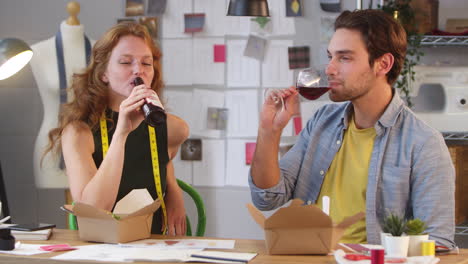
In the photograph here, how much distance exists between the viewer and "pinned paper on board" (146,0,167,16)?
407 cm

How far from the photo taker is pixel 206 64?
4027mm

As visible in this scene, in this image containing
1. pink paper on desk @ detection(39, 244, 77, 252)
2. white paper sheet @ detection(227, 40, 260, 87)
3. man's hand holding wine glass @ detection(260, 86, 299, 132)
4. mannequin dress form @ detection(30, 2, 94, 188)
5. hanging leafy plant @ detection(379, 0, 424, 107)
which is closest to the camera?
pink paper on desk @ detection(39, 244, 77, 252)

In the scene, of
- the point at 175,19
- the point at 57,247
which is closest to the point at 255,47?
the point at 175,19

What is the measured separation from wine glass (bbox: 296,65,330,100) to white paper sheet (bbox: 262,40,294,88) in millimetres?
1736

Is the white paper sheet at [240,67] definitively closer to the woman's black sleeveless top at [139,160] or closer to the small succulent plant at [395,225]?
the woman's black sleeveless top at [139,160]

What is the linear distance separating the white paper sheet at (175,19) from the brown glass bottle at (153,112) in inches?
83.3

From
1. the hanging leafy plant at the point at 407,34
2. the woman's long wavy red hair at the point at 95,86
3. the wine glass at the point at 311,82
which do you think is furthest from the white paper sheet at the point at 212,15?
the wine glass at the point at 311,82

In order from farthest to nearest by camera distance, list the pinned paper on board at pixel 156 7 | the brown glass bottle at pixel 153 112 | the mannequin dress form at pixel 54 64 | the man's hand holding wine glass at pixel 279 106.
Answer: the pinned paper on board at pixel 156 7
the mannequin dress form at pixel 54 64
the man's hand holding wine glass at pixel 279 106
the brown glass bottle at pixel 153 112

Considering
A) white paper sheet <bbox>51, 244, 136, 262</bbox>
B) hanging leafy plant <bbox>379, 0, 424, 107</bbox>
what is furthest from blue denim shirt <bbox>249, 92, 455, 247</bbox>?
hanging leafy plant <bbox>379, 0, 424, 107</bbox>

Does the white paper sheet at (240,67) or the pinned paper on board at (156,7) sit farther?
the pinned paper on board at (156,7)

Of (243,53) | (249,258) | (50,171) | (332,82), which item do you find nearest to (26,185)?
(50,171)

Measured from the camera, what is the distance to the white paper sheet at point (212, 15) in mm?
4004

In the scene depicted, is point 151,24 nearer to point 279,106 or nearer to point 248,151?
point 248,151

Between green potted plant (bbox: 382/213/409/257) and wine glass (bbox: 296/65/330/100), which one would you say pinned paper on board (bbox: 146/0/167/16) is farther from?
green potted plant (bbox: 382/213/409/257)
